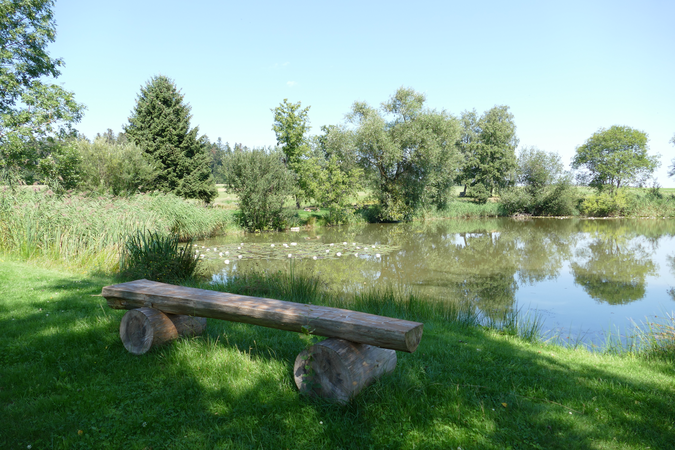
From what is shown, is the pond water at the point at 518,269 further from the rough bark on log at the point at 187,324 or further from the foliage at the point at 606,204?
the foliage at the point at 606,204

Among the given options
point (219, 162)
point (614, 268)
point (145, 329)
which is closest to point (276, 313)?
point (145, 329)

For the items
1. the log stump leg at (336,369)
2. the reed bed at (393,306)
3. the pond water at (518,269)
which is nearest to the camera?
the log stump leg at (336,369)

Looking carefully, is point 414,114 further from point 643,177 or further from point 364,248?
point 643,177

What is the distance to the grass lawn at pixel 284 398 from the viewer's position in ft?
7.97

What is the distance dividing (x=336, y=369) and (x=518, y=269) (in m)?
10.8

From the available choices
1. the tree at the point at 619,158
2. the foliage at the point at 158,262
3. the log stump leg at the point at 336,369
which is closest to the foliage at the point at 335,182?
the foliage at the point at 158,262

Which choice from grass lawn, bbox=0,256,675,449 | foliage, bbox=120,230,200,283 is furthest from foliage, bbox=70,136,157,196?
grass lawn, bbox=0,256,675,449

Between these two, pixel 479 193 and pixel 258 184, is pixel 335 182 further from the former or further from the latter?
pixel 479 193

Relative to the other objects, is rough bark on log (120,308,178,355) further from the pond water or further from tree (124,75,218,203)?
tree (124,75,218,203)

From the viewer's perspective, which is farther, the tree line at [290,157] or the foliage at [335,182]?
the foliage at [335,182]

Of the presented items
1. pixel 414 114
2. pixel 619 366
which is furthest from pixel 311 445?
pixel 414 114

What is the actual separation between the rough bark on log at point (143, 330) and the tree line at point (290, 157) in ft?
33.0

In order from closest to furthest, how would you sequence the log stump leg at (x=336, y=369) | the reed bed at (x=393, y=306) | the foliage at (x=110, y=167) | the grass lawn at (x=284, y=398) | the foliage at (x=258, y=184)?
the grass lawn at (x=284, y=398) → the log stump leg at (x=336, y=369) → the reed bed at (x=393, y=306) → the foliage at (x=110, y=167) → the foliage at (x=258, y=184)

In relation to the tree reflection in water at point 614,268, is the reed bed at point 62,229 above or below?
above
